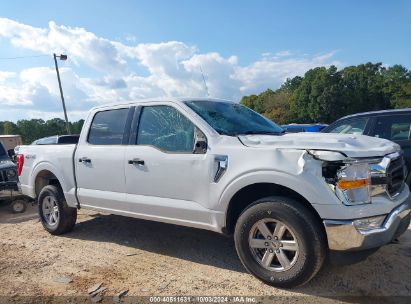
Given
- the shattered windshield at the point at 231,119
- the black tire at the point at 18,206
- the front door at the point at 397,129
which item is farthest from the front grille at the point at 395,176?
the black tire at the point at 18,206

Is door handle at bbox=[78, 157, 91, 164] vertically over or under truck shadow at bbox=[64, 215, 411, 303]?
over

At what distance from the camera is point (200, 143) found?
4.08 m

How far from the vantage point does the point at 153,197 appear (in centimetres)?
450

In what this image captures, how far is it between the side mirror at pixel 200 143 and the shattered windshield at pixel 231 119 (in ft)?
0.52

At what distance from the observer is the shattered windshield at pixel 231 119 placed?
4289mm

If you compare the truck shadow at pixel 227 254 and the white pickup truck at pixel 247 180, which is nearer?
the white pickup truck at pixel 247 180

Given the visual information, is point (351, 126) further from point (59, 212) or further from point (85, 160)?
point (59, 212)

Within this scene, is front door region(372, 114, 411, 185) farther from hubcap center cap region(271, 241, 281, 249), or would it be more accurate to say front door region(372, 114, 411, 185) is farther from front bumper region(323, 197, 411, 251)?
hubcap center cap region(271, 241, 281, 249)

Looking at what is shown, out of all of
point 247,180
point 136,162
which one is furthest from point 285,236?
point 136,162

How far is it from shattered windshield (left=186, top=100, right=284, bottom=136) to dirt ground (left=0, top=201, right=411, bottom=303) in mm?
1508

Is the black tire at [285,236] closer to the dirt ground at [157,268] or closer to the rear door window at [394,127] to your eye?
the dirt ground at [157,268]

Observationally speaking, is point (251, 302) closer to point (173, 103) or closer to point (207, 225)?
point (207, 225)

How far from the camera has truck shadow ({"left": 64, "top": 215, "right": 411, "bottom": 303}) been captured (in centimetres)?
366

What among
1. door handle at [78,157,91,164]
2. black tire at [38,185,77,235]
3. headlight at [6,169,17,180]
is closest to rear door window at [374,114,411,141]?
door handle at [78,157,91,164]
